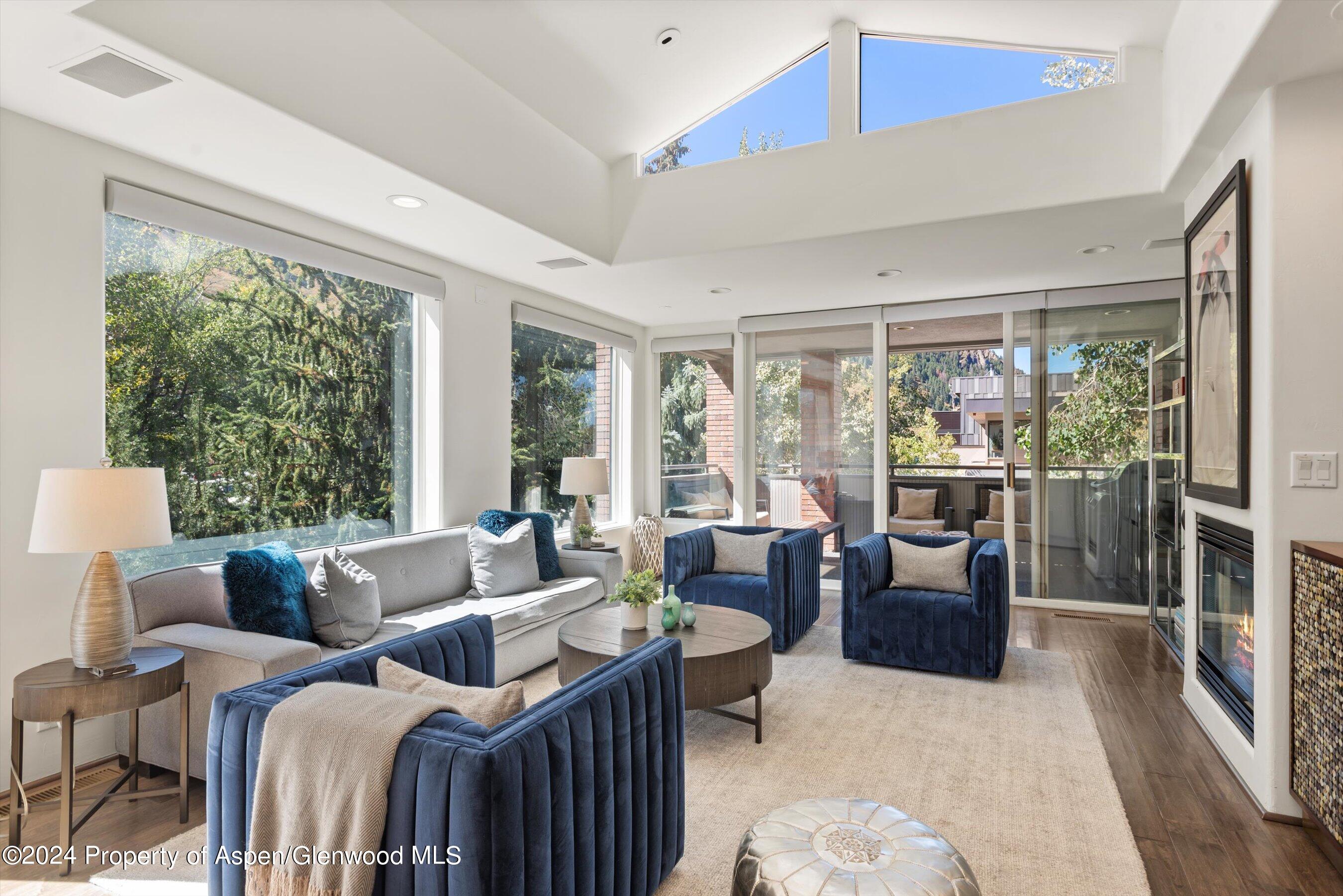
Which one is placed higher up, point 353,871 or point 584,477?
point 584,477

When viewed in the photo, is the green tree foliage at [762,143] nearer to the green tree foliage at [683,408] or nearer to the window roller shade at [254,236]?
the window roller shade at [254,236]

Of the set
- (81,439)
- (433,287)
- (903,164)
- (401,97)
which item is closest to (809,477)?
(903,164)

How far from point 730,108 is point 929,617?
3.24 meters

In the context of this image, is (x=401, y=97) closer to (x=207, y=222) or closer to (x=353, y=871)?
(x=207, y=222)

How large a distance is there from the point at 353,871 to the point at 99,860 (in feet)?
5.09

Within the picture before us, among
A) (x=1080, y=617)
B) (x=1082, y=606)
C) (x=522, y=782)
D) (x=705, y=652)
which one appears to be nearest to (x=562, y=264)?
(x=705, y=652)

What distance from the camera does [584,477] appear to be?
16.8 ft

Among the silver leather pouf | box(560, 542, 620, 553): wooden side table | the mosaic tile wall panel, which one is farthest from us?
box(560, 542, 620, 553): wooden side table

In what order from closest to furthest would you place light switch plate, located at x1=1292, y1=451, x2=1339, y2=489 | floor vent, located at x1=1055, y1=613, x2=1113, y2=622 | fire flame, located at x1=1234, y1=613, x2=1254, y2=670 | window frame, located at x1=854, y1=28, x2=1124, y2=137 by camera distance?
light switch plate, located at x1=1292, y1=451, x2=1339, y2=489 < fire flame, located at x1=1234, y1=613, x2=1254, y2=670 < window frame, located at x1=854, y1=28, x2=1124, y2=137 < floor vent, located at x1=1055, y1=613, x2=1113, y2=622

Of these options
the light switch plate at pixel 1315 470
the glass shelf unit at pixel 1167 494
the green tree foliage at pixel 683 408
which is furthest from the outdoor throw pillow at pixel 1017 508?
the light switch plate at pixel 1315 470

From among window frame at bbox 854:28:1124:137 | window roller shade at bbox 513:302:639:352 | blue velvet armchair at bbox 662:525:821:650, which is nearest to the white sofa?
blue velvet armchair at bbox 662:525:821:650

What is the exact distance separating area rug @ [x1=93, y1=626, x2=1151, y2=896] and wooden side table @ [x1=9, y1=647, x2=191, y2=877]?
0.24 meters

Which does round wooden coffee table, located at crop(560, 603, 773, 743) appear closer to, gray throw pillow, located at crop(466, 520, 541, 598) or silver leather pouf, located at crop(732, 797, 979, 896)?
gray throw pillow, located at crop(466, 520, 541, 598)

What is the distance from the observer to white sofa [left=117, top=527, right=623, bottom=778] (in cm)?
251
